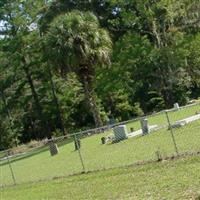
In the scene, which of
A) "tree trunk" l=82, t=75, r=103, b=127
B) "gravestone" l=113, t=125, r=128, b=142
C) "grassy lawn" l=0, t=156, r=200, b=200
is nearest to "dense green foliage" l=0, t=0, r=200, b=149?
"tree trunk" l=82, t=75, r=103, b=127

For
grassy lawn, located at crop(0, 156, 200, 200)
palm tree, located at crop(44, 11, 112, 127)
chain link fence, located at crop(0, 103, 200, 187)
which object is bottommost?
grassy lawn, located at crop(0, 156, 200, 200)

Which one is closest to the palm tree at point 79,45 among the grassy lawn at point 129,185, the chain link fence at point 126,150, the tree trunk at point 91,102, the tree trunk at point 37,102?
the tree trunk at point 91,102

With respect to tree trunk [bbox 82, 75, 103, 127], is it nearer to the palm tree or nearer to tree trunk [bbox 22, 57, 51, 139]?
the palm tree

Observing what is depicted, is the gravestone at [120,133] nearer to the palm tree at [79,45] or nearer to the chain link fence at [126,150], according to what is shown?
the chain link fence at [126,150]

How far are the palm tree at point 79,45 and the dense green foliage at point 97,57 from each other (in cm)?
7

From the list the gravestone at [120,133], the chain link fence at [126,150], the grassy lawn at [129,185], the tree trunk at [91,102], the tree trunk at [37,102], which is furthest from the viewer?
the tree trunk at [37,102]

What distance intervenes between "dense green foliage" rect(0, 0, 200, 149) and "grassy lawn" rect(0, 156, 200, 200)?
21.4 meters

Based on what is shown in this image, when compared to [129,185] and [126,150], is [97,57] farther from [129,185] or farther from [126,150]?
[129,185]

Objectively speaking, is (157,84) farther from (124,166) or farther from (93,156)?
(124,166)

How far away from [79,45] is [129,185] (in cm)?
2526

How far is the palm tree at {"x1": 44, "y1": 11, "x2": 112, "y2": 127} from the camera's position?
37688 millimetres

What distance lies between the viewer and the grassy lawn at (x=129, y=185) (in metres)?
11.4

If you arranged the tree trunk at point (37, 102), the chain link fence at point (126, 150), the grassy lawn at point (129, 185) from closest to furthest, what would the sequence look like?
the grassy lawn at point (129, 185)
the chain link fence at point (126, 150)
the tree trunk at point (37, 102)

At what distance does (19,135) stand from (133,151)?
36448 mm
